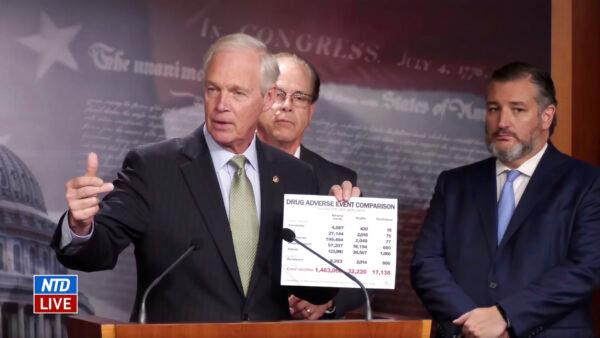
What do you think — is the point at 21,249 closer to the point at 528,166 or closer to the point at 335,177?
the point at 335,177

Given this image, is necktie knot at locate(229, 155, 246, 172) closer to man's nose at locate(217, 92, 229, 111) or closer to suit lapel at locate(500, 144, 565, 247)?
man's nose at locate(217, 92, 229, 111)

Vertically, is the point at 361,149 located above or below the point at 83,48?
below

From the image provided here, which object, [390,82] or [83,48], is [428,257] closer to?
[390,82]

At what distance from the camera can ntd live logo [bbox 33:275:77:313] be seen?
468 centimetres

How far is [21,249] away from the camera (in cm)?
462

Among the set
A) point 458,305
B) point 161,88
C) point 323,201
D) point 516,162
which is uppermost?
point 161,88

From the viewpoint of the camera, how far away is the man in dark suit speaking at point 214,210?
320cm

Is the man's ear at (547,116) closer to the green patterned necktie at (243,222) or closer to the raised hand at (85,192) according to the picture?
the green patterned necktie at (243,222)

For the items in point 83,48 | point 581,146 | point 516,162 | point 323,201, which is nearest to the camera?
point 323,201

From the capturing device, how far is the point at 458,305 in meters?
4.18

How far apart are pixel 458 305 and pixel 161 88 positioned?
178 centimetres

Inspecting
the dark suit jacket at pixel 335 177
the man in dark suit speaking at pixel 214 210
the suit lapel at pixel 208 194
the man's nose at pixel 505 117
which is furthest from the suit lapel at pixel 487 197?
the suit lapel at pixel 208 194

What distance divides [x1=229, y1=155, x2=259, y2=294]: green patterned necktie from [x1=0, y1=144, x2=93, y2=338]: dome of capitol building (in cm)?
160

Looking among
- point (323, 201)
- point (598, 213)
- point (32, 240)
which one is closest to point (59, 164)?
point (32, 240)
